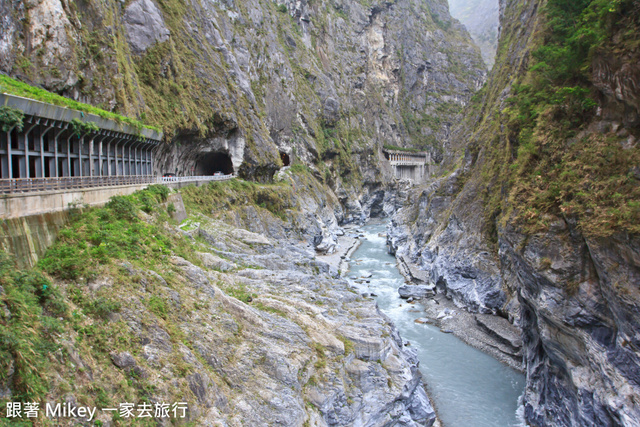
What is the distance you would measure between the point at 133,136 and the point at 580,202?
28.3 meters

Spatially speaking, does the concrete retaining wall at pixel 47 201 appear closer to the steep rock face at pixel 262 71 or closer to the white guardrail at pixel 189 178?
the steep rock face at pixel 262 71

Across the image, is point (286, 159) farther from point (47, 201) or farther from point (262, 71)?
point (47, 201)

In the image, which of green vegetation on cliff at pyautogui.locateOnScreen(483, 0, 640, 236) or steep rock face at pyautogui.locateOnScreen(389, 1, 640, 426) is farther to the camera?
green vegetation on cliff at pyautogui.locateOnScreen(483, 0, 640, 236)

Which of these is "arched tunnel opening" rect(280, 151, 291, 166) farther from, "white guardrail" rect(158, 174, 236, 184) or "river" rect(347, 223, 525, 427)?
"river" rect(347, 223, 525, 427)

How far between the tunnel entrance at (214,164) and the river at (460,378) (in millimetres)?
29218

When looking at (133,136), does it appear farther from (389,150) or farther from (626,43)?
(389,150)

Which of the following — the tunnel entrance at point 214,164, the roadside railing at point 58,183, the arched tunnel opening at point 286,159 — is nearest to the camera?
the roadside railing at point 58,183

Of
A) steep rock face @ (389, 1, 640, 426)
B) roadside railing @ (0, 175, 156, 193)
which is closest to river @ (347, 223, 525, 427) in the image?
steep rock face @ (389, 1, 640, 426)

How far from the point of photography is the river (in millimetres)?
22516

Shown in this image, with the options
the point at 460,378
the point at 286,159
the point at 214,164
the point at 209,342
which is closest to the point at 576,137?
the point at 460,378

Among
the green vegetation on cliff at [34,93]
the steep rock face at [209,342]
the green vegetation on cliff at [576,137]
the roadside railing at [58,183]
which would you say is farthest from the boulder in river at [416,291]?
the green vegetation on cliff at [34,93]

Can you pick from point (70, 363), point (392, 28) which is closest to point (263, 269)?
point (70, 363)

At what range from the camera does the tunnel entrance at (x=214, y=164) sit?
167ft

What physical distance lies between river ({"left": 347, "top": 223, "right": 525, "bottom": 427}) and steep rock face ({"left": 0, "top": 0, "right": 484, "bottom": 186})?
1155 inches
